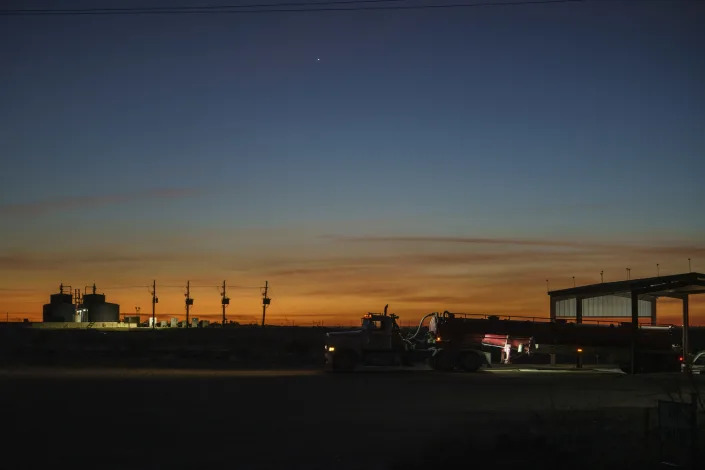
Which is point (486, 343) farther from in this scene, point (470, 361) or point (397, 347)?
point (397, 347)

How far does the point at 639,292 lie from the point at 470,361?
8.05 m

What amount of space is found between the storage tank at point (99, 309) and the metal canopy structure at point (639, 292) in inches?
4189

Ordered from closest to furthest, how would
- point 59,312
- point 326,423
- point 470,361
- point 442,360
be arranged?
point 326,423, point 470,361, point 442,360, point 59,312

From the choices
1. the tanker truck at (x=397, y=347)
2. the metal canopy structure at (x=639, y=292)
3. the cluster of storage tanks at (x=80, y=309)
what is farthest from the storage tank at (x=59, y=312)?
the tanker truck at (x=397, y=347)

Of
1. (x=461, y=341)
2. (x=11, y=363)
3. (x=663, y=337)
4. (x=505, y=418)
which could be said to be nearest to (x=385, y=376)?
(x=461, y=341)

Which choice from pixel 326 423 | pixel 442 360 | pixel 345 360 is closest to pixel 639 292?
pixel 442 360

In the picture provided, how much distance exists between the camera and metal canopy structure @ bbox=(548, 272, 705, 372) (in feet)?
126

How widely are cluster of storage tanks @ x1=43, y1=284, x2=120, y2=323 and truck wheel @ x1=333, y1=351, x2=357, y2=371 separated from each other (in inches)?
4358

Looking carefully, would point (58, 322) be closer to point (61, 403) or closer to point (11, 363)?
point (11, 363)

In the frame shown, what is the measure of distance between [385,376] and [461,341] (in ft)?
17.2

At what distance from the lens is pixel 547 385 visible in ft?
99.0

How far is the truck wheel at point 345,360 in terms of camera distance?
38.2 m

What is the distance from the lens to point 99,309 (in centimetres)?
14438

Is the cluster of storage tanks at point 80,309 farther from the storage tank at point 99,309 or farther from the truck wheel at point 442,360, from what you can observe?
the truck wheel at point 442,360
